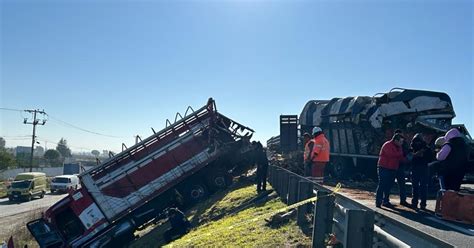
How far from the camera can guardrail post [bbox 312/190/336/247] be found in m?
5.27

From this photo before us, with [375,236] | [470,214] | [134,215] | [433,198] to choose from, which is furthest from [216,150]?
[375,236]

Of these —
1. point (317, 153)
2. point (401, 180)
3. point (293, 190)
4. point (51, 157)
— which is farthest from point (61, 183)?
point (51, 157)

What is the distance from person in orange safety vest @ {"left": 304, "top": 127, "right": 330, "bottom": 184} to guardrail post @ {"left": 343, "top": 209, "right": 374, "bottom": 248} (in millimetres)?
5368

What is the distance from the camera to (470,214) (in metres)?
6.35

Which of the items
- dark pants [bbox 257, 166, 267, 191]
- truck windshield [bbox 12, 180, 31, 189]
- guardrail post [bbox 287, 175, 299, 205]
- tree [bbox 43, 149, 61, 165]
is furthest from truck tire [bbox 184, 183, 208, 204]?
tree [bbox 43, 149, 61, 165]

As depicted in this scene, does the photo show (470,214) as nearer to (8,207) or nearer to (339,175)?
(339,175)

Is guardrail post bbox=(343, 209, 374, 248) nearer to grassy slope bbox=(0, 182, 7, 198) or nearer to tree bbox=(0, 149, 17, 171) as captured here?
grassy slope bbox=(0, 182, 7, 198)

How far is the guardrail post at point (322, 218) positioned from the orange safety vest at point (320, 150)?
3.88 m

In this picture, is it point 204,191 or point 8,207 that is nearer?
point 204,191

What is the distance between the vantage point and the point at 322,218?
5328 millimetres

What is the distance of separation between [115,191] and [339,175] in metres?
8.11

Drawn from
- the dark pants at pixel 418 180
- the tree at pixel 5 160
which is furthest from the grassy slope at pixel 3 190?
the dark pants at pixel 418 180

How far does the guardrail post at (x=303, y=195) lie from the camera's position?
6.67m

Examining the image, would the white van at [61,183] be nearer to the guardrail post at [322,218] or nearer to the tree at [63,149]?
the guardrail post at [322,218]
